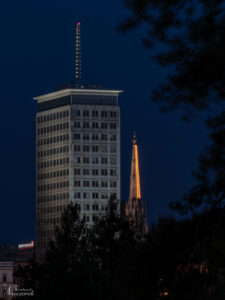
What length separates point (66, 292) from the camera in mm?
70125

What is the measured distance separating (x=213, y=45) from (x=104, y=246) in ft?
232

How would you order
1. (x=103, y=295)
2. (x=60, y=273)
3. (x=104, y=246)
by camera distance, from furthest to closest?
(x=104, y=246) → (x=60, y=273) → (x=103, y=295)

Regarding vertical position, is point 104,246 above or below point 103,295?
above

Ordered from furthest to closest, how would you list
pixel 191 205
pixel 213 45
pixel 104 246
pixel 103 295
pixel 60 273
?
pixel 104 246 → pixel 60 273 → pixel 103 295 → pixel 191 205 → pixel 213 45

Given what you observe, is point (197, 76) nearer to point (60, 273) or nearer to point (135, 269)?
point (135, 269)

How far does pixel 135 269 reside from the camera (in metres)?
25.9

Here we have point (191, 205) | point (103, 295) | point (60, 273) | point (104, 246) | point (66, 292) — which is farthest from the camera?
point (104, 246)

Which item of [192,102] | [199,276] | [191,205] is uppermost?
[192,102]

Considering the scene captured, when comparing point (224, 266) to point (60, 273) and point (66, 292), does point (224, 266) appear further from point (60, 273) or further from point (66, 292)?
point (60, 273)

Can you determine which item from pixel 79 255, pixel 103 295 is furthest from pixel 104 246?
pixel 103 295

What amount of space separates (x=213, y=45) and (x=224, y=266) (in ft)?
16.9

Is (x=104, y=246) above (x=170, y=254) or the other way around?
above

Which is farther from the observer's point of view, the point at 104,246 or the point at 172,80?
the point at 104,246

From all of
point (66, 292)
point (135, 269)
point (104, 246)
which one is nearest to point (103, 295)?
point (66, 292)
